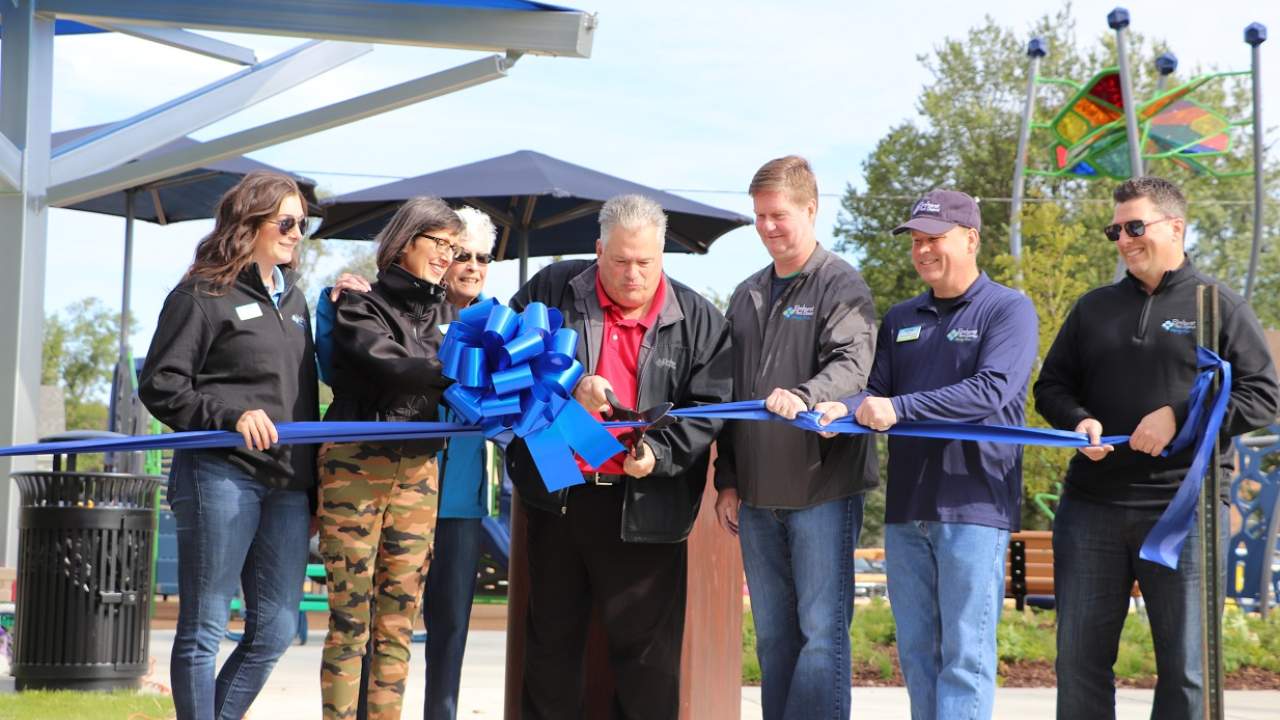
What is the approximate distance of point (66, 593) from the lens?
6.93 m

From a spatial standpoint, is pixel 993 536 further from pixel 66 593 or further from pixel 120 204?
pixel 120 204

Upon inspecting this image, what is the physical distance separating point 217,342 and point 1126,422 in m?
2.98

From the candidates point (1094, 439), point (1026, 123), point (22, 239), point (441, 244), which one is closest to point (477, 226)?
point (441, 244)

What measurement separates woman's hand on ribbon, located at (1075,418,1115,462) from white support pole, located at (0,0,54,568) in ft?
25.4

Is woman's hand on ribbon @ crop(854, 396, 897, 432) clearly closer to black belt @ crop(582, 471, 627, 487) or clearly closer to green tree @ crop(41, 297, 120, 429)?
black belt @ crop(582, 471, 627, 487)

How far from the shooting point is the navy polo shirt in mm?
4246

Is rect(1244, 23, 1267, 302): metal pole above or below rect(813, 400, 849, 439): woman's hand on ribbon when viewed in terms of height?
above

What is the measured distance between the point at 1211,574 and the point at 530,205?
8762mm

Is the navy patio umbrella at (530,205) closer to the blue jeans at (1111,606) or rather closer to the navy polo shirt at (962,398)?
the navy polo shirt at (962,398)

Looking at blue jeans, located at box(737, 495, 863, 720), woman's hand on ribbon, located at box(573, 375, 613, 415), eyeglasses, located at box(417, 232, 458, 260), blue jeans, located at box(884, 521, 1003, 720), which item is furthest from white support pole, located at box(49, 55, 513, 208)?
blue jeans, located at box(884, 521, 1003, 720)

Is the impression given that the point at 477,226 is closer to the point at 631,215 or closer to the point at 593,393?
the point at 631,215

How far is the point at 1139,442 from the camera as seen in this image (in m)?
4.23

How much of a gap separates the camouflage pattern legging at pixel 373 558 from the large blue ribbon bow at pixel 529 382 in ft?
1.13

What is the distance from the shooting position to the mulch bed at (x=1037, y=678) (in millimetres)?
8573
